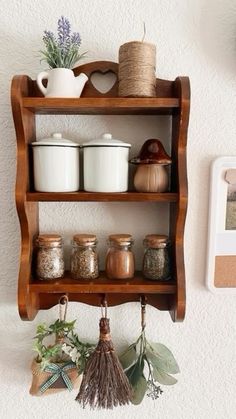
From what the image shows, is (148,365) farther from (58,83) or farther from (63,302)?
(58,83)

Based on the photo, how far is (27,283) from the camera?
24.6 inches

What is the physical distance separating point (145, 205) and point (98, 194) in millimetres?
143

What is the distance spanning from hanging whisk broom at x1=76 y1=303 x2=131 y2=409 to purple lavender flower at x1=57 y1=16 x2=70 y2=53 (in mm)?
567

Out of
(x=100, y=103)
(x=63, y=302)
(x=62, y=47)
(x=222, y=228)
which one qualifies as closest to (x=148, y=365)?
(x=63, y=302)

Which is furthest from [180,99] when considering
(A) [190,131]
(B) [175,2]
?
(B) [175,2]

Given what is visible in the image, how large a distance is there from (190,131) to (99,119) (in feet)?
0.62

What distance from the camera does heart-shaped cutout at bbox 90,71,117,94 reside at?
69cm

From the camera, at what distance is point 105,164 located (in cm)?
62

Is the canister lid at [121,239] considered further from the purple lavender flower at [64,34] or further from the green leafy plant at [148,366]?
the purple lavender flower at [64,34]

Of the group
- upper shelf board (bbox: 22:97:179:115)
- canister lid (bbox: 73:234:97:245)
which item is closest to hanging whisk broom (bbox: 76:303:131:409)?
canister lid (bbox: 73:234:97:245)

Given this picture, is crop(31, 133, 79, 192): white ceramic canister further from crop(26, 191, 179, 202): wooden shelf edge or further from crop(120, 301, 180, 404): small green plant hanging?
crop(120, 301, 180, 404): small green plant hanging

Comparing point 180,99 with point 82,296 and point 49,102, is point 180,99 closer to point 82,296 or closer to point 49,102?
point 49,102

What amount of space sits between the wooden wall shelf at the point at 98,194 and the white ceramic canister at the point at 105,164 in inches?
0.8

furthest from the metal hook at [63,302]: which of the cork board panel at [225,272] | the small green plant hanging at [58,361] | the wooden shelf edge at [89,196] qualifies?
the cork board panel at [225,272]
